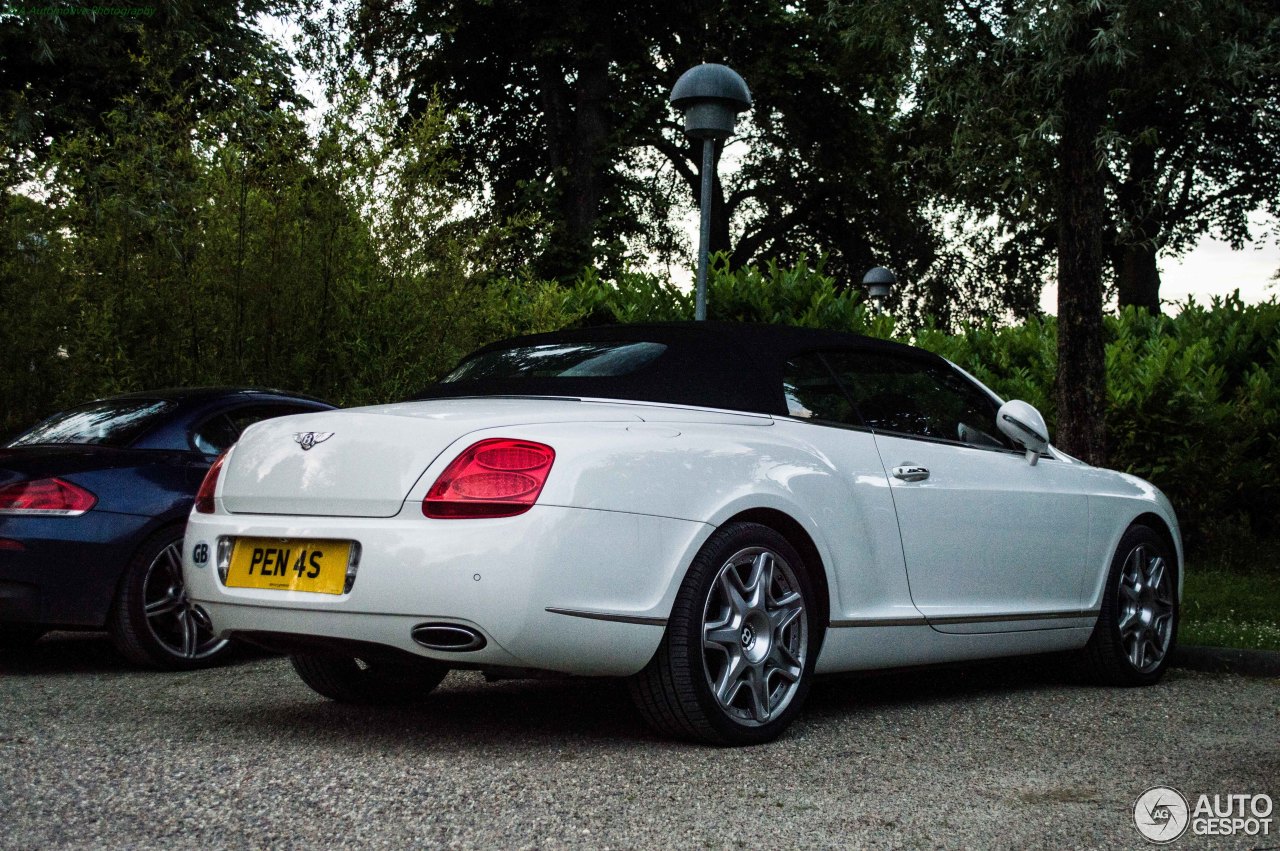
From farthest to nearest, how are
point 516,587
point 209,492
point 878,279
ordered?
point 878,279, point 209,492, point 516,587

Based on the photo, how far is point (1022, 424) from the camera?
19.8 ft

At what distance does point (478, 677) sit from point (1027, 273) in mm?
29877

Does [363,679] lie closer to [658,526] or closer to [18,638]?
[658,526]

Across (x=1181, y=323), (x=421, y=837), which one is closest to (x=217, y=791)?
(x=421, y=837)

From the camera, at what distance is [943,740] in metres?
5.05

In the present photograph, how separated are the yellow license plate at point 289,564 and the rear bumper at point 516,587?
0.11 feet

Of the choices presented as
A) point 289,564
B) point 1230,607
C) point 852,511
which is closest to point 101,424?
point 289,564

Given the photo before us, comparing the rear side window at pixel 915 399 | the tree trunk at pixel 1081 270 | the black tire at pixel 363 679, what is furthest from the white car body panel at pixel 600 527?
the tree trunk at pixel 1081 270

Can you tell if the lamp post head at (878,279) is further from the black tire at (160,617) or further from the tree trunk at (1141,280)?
the black tire at (160,617)

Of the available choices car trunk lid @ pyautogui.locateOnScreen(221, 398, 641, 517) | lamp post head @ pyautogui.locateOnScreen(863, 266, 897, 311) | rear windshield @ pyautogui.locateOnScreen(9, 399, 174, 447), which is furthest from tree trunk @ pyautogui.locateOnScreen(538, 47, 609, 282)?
car trunk lid @ pyautogui.locateOnScreen(221, 398, 641, 517)

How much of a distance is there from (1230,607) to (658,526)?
6291 mm

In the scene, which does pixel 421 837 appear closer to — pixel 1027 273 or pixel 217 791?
pixel 217 791

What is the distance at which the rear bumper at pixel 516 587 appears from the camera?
4254 millimetres

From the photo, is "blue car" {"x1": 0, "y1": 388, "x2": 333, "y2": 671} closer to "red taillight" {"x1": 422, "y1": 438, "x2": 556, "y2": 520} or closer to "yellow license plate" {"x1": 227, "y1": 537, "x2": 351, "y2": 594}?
"yellow license plate" {"x1": 227, "y1": 537, "x2": 351, "y2": 594}
